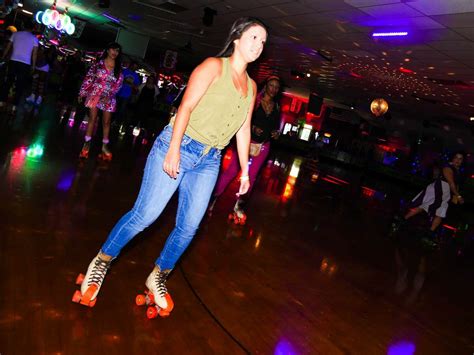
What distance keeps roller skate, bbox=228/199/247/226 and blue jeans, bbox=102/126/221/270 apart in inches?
74.8

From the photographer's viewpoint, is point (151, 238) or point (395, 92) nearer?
point (151, 238)

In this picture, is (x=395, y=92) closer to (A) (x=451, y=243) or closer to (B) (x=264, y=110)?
(A) (x=451, y=243)

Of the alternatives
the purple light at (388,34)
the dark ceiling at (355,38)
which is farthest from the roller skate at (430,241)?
the purple light at (388,34)

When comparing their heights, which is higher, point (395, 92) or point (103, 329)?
point (395, 92)

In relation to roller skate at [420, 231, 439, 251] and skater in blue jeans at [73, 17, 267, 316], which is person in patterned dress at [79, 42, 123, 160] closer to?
skater in blue jeans at [73, 17, 267, 316]

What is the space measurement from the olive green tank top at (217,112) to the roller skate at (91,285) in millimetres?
686

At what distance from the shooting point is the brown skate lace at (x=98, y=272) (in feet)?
5.48

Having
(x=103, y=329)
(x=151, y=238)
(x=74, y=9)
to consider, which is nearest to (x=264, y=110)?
(x=151, y=238)

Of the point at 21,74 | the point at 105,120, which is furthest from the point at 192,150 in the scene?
the point at 21,74

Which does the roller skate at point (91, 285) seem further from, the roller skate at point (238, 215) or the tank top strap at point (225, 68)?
the roller skate at point (238, 215)

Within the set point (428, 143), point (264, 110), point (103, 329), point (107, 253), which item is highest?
point (428, 143)

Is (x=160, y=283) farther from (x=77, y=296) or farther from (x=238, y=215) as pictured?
(x=238, y=215)

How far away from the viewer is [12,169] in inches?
124

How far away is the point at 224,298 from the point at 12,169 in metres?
2.16
